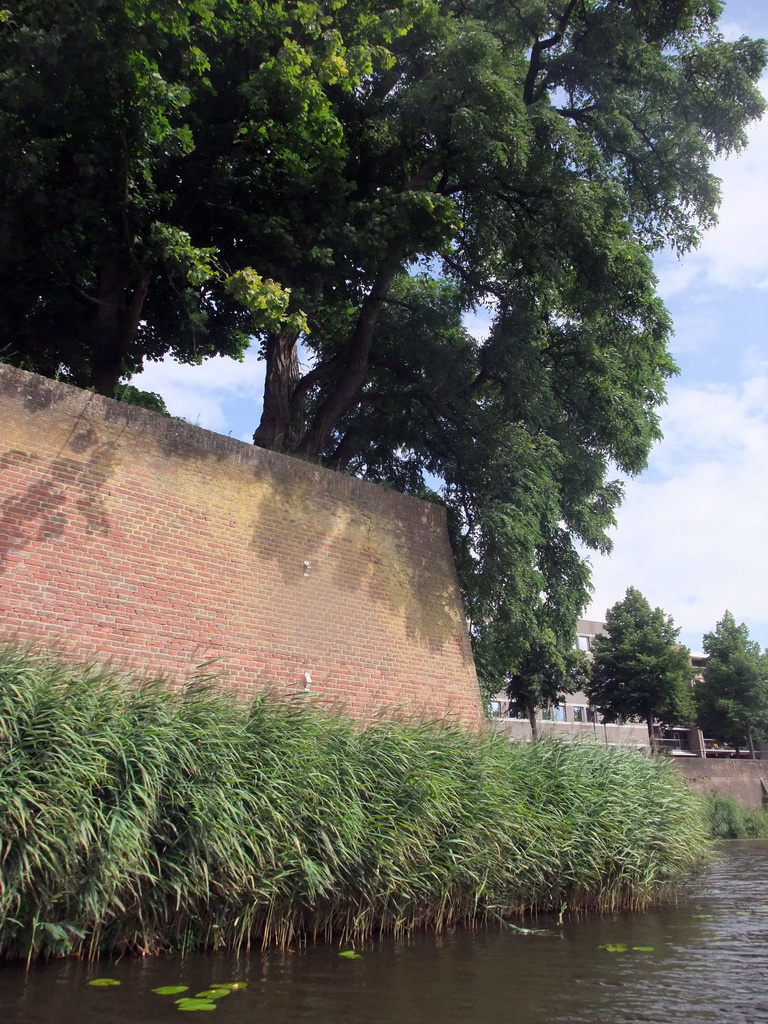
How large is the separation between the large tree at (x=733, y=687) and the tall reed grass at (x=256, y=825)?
1253 inches

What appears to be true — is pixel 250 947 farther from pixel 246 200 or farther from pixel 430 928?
pixel 246 200

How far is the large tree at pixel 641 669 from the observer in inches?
1367

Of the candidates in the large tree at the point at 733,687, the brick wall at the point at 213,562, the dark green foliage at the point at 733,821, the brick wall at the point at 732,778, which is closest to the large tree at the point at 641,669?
the large tree at the point at 733,687

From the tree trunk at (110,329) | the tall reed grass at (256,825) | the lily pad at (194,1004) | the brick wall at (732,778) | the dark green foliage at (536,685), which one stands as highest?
the tree trunk at (110,329)

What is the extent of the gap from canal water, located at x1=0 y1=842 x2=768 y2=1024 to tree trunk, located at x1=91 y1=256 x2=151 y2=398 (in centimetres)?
879

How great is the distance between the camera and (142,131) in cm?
1045

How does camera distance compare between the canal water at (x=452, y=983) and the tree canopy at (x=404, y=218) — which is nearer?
the canal water at (x=452, y=983)

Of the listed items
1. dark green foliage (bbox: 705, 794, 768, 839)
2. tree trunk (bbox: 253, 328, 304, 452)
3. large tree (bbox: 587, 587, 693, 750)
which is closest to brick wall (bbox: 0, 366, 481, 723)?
tree trunk (bbox: 253, 328, 304, 452)

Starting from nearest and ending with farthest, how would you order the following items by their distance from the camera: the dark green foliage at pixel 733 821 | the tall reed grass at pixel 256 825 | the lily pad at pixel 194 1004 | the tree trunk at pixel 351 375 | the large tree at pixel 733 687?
the lily pad at pixel 194 1004 < the tall reed grass at pixel 256 825 < the tree trunk at pixel 351 375 < the dark green foliage at pixel 733 821 < the large tree at pixel 733 687

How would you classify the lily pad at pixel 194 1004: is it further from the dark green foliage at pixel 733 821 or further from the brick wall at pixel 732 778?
the brick wall at pixel 732 778

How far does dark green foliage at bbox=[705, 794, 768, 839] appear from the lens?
23.0 metres

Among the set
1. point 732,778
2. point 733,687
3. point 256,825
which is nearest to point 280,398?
point 256,825

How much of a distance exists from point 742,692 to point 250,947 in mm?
36827

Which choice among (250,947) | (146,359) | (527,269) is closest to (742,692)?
(527,269)
